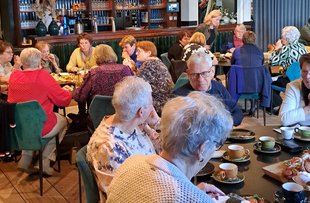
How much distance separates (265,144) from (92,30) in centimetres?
622

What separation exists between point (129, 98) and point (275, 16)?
8.93 m

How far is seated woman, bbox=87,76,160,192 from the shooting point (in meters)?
2.18

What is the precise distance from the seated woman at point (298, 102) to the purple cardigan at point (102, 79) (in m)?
1.68

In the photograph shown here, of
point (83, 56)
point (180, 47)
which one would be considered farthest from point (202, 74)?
point (180, 47)

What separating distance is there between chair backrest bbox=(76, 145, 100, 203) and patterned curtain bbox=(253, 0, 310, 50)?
29.0 ft

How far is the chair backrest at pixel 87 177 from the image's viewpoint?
83.7 inches

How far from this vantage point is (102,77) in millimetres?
4113

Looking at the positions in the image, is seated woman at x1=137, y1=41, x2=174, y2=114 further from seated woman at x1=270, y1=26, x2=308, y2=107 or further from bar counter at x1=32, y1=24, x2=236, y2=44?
bar counter at x1=32, y1=24, x2=236, y2=44

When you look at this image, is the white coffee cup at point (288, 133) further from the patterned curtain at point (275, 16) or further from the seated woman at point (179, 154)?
the patterned curtain at point (275, 16)

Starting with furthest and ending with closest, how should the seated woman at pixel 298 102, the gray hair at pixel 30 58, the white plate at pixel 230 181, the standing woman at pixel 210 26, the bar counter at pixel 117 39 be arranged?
the standing woman at pixel 210 26 < the bar counter at pixel 117 39 < the gray hair at pixel 30 58 < the seated woman at pixel 298 102 < the white plate at pixel 230 181

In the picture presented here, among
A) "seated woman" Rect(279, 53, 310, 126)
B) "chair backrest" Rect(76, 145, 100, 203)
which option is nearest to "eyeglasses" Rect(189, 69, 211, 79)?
"seated woman" Rect(279, 53, 310, 126)

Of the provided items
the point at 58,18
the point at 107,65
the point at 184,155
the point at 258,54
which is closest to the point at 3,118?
the point at 107,65

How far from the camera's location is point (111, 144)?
2.23 metres

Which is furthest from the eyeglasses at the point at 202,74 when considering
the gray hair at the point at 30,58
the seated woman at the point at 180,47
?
the seated woman at the point at 180,47
